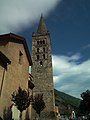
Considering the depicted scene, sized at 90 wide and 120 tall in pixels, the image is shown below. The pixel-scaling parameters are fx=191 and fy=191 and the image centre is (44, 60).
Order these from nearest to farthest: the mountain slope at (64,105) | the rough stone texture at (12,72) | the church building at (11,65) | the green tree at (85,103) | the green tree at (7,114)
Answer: the green tree at (7,114) < the church building at (11,65) < the rough stone texture at (12,72) < the green tree at (85,103) < the mountain slope at (64,105)

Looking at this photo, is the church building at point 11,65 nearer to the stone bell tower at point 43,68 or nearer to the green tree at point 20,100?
the green tree at point 20,100

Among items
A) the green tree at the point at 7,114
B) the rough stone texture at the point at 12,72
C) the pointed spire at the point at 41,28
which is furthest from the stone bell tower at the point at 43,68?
the green tree at the point at 7,114

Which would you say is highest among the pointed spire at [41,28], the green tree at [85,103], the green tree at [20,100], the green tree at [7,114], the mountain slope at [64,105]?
the pointed spire at [41,28]

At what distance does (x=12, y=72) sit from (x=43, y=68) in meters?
32.4

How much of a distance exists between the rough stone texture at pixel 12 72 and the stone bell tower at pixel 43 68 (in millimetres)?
24522

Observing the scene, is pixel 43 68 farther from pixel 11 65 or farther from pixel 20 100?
pixel 20 100

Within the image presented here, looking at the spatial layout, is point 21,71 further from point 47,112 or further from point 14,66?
point 47,112

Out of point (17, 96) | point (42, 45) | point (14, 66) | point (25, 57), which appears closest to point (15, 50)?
point (14, 66)

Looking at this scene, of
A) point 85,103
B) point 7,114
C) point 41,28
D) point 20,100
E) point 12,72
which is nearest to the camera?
point 7,114

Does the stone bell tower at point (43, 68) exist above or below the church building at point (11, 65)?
above

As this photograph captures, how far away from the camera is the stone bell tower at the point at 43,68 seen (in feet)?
157

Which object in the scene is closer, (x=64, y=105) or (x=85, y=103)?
(x=85, y=103)

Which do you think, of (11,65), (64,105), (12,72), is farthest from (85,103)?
(64,105)

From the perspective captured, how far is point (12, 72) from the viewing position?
20.0m
